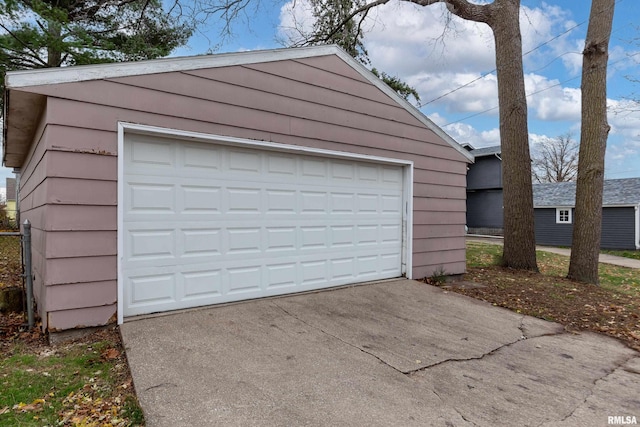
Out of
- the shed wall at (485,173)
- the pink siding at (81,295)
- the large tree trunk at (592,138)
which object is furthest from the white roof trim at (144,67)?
the shed wall at (485,173)

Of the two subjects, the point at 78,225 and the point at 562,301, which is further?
the point at 562,301

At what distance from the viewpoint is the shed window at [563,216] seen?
19.8 metres

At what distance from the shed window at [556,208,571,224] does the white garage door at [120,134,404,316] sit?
18506 mm

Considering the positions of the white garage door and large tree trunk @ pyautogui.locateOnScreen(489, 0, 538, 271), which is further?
large tree trunk @ pyautogui.locateOnScreen(489, 0, 538, 271)

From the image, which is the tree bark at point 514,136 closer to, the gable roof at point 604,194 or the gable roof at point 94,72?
the gable roof at point 94,72

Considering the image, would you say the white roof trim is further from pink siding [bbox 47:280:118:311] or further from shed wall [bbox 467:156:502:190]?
shed wall [bbox 467:156:502:190]

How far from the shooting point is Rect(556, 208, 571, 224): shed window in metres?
19.8

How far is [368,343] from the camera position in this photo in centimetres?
357

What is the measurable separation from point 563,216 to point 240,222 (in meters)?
21.2

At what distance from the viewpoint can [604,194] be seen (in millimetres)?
19609

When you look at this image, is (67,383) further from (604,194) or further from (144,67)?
(604,194)

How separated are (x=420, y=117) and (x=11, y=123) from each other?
18.8 feet

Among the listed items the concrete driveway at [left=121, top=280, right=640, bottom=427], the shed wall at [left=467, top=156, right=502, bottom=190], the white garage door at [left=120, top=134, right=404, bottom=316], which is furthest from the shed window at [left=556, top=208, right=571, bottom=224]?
the concrete driveway at [left=121, top=280, right=640, bottom=427]

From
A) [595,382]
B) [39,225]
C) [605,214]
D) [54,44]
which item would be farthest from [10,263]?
[605,214]
